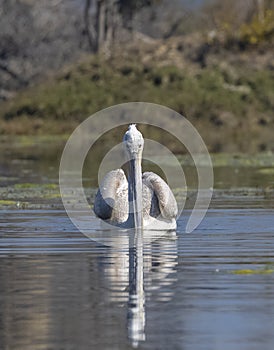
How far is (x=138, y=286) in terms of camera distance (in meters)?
10.6

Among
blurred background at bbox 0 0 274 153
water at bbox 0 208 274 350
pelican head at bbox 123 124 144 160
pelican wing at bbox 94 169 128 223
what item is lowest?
water at bbox 0 208 274 350

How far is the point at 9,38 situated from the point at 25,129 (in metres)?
10.5

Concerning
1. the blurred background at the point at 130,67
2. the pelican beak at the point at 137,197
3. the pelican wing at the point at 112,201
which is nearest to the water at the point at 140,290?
the pelican beak at the point at 137,197

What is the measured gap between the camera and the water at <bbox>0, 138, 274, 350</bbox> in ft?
28.2

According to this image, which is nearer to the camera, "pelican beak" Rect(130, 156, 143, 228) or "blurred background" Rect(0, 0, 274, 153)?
"pelican beak" Rect(130, 156, 143, 228)

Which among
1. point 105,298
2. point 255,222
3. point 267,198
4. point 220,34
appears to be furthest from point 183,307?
point 220,34

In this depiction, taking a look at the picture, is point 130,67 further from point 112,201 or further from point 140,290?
point 140,290

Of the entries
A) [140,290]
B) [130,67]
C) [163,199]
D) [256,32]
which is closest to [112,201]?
[163,199]

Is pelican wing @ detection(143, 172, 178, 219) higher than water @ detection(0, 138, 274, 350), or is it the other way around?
pelican wing @ detection(143, 172, 178, 219)

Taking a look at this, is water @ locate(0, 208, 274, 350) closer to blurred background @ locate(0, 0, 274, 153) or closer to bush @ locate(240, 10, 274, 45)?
blurred background @ locate(0, 0, 274, 153)

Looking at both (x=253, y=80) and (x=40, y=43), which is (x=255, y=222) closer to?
(x=253, y=80)

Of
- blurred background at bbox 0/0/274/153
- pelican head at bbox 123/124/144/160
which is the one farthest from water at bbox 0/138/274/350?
blurred background at bbox 0/0/274/153

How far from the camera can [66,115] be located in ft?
159

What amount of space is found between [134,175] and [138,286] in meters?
3.82
